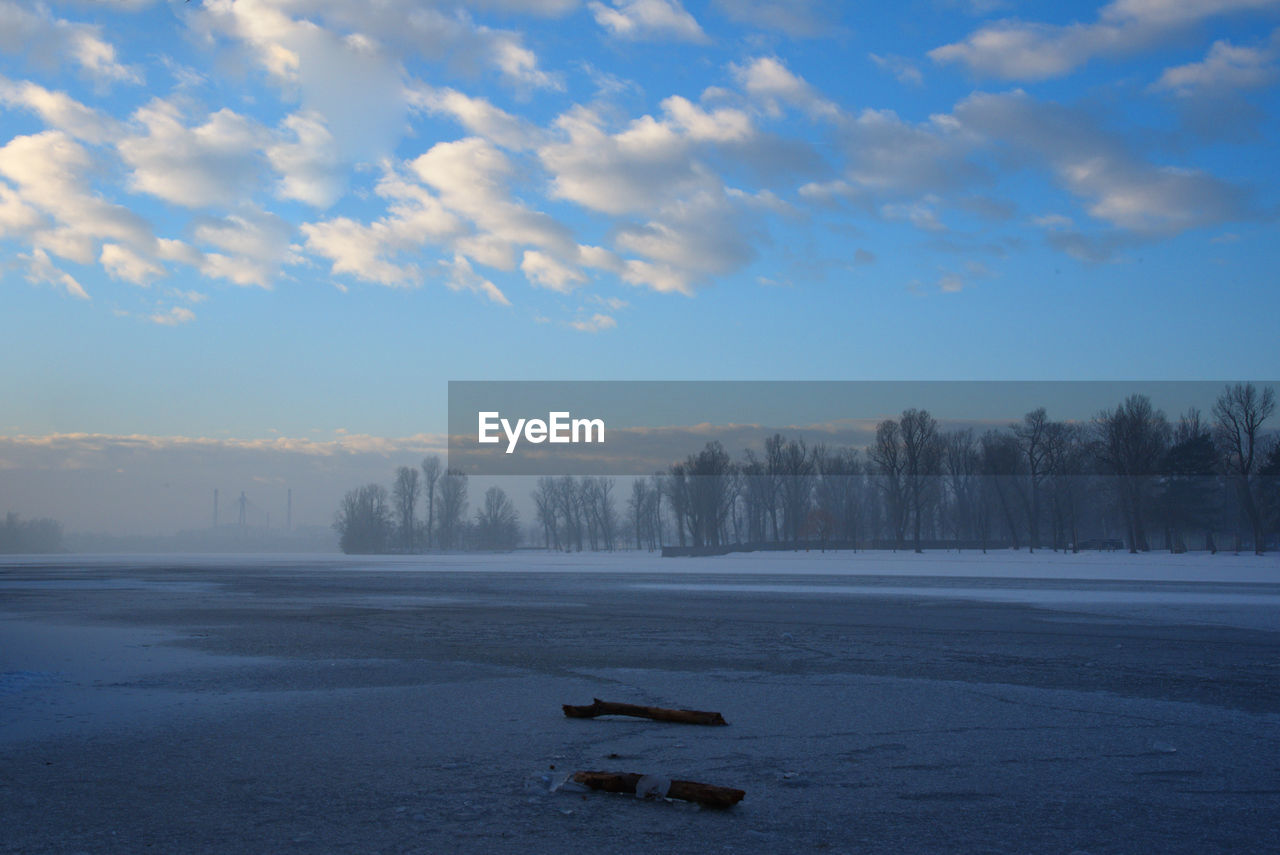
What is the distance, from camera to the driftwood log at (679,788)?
5527mm

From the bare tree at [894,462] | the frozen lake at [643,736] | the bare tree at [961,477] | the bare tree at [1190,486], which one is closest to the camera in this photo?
the frozen lake at [643,736]

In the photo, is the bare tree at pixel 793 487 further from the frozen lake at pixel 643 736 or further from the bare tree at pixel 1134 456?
the frozen lake at pixel 643 736

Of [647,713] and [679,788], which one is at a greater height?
[679,788]

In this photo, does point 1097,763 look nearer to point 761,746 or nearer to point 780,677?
point 761,746

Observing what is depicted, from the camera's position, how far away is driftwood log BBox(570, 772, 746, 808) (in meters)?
5.53

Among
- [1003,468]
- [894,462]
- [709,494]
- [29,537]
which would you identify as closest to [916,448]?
[894,462]

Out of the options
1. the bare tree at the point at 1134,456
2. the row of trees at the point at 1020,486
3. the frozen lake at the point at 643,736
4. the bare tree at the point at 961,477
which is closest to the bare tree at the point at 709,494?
the row of trees at the point at 1020,486

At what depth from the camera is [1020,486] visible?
94500 mm

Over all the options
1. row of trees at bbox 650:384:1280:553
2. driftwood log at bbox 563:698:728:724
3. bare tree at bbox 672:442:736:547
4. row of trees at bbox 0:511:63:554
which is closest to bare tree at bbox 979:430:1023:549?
row of trees at bbox 650:384:1280:553

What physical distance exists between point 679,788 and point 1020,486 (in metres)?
97.0

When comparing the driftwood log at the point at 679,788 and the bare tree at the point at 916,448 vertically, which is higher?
the bare tree at the point at 916,448

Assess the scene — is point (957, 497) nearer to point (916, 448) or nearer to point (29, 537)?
point (916, 448)

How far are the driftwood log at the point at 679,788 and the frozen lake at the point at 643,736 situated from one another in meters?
0.10

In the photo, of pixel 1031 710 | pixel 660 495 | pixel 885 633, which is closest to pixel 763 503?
pixel 660 495
